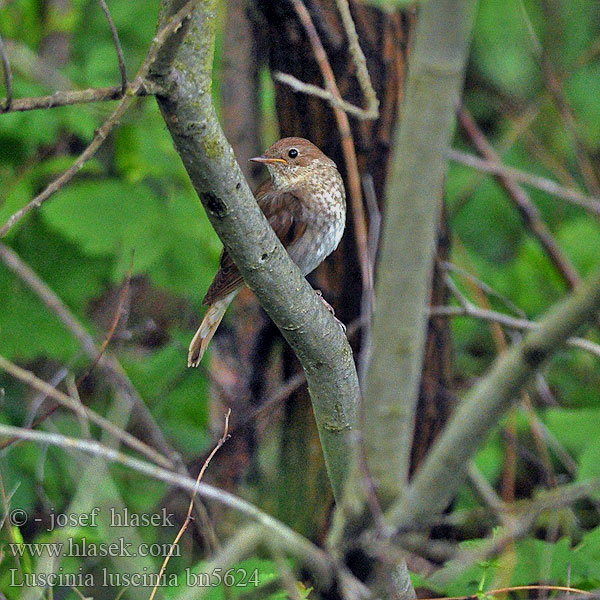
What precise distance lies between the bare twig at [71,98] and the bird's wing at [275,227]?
150 centimetres

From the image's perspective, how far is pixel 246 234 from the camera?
191 cm

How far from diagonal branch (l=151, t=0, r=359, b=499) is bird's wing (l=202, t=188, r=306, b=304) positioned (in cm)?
92

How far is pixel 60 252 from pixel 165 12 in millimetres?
3009

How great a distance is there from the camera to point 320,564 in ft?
5.24

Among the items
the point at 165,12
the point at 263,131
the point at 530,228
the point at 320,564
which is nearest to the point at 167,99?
the point at 165,12

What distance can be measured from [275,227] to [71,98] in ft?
5.69

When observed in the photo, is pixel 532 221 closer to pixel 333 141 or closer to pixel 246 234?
pixel 333 141

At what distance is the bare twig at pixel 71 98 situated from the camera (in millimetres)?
1503

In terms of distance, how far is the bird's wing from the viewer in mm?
3119

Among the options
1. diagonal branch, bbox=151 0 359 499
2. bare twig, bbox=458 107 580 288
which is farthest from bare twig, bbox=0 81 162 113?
bare twig, bbox=458 107 580 288

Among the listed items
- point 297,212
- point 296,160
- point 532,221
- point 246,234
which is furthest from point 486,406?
point 532,221

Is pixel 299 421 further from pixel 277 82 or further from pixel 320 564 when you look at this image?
pixel 320 564

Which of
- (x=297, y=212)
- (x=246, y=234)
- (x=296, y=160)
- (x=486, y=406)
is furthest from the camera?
(x=296, y=160)

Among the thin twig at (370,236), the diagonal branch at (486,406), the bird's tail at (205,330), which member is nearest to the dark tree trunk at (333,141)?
the thin twig at (370,236)
